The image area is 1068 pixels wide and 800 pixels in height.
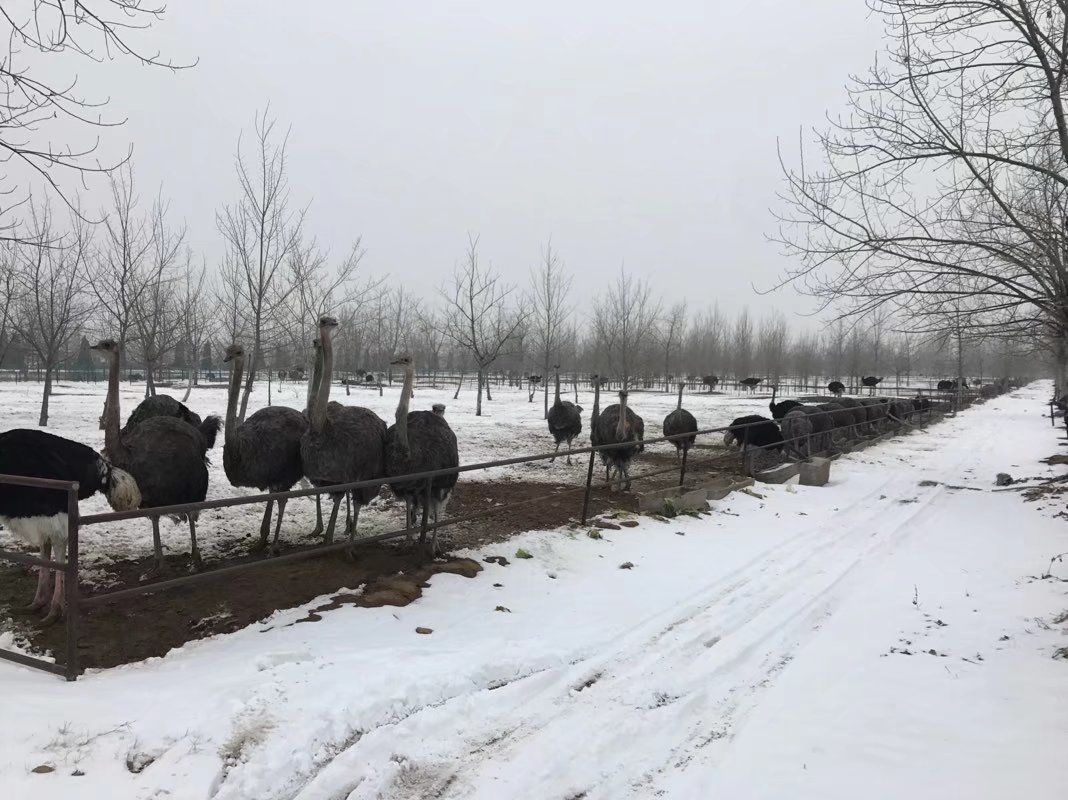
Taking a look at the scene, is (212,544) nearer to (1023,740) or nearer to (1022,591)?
(1023,740)

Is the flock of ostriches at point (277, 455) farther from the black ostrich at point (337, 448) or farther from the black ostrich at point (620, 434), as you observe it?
the black ostrich at point (620, 434)

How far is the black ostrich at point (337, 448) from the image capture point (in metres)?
5.75

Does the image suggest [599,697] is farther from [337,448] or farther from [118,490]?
[118,490]

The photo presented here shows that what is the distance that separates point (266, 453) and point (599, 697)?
3.90 meters

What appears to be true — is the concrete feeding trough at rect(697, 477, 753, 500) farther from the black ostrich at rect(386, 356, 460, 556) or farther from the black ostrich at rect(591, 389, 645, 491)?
the black ostrich at rect(386, 356, 460, 556)

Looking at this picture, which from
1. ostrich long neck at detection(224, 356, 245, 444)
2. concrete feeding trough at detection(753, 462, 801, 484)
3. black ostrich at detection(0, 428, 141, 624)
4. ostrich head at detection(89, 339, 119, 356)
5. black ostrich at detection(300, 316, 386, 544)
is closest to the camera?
black ostrich at detection(0, 428, 141, 624)

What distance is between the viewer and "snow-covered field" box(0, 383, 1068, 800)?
9.46 ft

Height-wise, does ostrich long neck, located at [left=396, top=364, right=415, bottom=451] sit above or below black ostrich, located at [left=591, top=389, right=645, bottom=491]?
above

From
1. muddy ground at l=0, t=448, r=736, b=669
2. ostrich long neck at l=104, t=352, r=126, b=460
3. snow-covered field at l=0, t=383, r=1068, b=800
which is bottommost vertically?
snow-covered field at l=0, t=383, r=1068, b=800

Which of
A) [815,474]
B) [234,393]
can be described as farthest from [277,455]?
[815,474]

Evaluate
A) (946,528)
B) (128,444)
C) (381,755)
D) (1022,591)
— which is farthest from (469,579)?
(946,528)

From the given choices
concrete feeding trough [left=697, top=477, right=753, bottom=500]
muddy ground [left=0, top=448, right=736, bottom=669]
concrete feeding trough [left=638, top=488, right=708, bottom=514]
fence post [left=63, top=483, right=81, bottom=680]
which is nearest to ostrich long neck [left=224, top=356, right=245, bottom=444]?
muddy ground [left=0, top=448, right=736, bottom=669]

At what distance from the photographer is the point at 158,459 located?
18.0ft

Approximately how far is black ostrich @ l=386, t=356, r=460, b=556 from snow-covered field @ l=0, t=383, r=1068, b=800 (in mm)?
915
